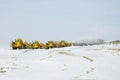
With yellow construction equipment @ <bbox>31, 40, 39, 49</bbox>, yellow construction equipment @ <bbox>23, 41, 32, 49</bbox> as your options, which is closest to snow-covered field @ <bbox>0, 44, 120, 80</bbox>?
yellow construction equipment @ <bbox>23, 41, 32, 49</bbox>

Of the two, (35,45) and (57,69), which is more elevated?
(35,45)

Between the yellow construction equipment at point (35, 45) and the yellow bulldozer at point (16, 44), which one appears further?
the yellow construction equipment at point (35, 45)

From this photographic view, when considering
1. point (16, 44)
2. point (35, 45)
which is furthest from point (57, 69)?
point (35, 45)

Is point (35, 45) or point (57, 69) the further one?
point (35, 45)

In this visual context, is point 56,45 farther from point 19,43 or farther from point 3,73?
point 3,73

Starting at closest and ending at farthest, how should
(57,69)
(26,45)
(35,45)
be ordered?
(57,69) < (26,45) < (35,45)

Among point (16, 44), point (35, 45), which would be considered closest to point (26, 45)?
point (35, 45)

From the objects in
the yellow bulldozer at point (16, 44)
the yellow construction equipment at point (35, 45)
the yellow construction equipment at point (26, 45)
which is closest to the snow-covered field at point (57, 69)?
the yellow bulldozer at point (16, 44)

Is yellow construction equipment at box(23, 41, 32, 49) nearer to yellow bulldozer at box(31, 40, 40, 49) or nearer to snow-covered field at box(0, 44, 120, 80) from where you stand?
yellow bulldozer at box(31, 40, 40, 49)

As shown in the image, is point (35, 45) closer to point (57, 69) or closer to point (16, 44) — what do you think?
point (16, 44)

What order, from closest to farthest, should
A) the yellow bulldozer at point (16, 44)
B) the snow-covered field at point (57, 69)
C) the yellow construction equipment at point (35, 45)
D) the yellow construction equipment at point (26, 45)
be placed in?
the snow-covered field at point (57, 69)
the yellow bulldozer at point (16, 44)
the yellow construction equipment at point (26, 45)
the yellow construction equipment at point (35, 45)

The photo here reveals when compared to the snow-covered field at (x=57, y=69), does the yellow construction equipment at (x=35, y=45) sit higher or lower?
higher

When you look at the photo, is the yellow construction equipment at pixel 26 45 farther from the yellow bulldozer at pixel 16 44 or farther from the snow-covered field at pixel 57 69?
the snow-covered field at pixel 57 69

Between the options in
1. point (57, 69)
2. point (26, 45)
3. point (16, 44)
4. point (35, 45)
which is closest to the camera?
point (57, 69)
